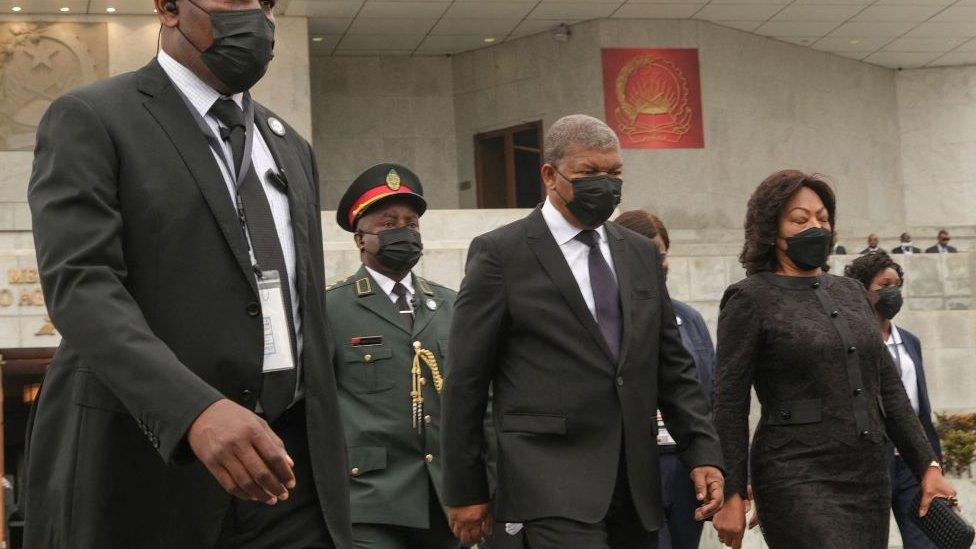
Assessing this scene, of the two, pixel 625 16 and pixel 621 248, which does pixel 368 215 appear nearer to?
pixel 621 248

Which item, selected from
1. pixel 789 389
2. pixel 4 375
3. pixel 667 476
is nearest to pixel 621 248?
pixel 789 389

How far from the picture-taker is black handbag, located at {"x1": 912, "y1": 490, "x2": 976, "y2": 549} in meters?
5.23

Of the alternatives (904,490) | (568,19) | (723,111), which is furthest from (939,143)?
(904,490)

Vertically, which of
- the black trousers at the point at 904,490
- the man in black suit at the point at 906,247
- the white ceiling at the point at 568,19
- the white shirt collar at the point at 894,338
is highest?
the white ceiling at the point at 568,19

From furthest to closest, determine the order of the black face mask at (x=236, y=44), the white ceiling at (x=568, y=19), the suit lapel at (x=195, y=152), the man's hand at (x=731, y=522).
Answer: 1. the white ceiling at (x=568, y=19)
2. the man's hand at (x=731, y=522)
3. the black face mask at (x=236, y=44)
4. the suit lapel at (x=195, y=152)

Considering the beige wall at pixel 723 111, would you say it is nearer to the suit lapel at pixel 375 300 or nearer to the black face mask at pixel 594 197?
the suit lapel at pixel 375 300

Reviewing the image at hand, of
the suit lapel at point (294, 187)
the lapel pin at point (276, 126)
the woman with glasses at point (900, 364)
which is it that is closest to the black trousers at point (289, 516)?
the suit lapel at point (294, 187)

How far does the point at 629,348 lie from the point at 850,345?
1.08m

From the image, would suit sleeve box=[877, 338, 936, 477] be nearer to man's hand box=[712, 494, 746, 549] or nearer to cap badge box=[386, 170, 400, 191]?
man's hand box=[712, 494, 746, 549]

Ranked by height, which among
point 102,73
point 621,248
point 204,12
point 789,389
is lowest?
point 789,389

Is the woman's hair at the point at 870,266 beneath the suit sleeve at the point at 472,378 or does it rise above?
above

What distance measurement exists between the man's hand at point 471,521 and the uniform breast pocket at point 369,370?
1.36 meters

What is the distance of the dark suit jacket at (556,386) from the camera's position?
458cm

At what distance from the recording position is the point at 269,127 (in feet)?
9.84
